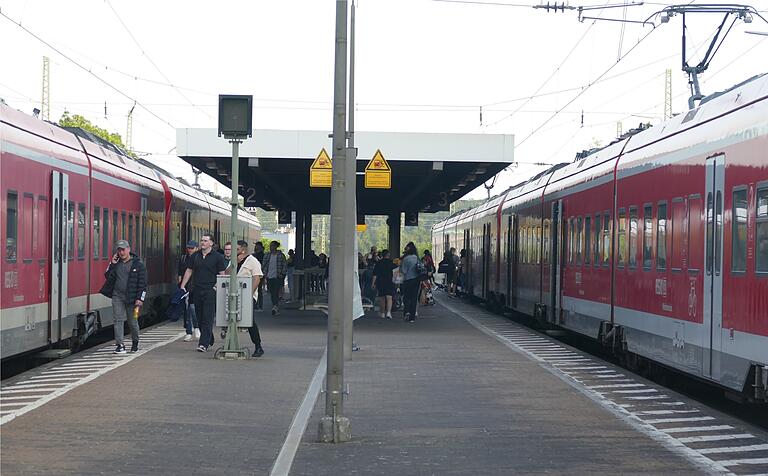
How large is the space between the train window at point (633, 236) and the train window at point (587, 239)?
3.19m

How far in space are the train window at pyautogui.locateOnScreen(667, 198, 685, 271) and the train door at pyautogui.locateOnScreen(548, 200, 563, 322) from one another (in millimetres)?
9261

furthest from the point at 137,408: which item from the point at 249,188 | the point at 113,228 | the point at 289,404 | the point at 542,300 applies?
the point at 249,188

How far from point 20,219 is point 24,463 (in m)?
7.27

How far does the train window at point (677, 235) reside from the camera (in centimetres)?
1565

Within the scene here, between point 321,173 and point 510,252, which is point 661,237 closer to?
point 321,173

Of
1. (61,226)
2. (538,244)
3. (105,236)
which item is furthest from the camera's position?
(538,244)

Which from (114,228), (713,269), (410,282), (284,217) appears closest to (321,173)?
(114,228)

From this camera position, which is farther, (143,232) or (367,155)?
(367,155)

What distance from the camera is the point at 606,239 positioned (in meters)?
20.8

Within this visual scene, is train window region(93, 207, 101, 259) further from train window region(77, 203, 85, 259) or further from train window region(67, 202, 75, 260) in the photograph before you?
train window region(67, 202, 75, 260)

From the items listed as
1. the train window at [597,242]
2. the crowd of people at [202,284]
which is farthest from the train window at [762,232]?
the train window at [597,242]

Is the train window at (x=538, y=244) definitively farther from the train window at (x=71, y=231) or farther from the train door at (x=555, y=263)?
the train window at (x=71, y=231)

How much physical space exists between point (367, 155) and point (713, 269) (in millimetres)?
16035

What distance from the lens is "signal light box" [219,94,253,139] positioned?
61.4 ft
